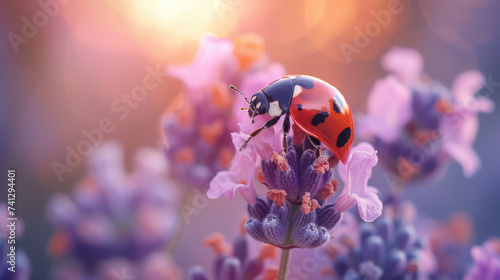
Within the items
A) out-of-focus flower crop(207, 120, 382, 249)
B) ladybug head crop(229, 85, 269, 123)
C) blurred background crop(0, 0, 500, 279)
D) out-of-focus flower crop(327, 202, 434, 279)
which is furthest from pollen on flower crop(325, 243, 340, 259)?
blurred background crop(0, 0, 500, 279)

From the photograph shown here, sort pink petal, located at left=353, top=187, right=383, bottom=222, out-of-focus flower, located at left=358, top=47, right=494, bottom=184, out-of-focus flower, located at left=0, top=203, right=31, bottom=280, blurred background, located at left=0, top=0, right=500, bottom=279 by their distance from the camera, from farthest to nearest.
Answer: blurred background, located at left=0, top=0, right=500, bottom=279, out-of-focus flower, located at left=358, top=47, right=494, bottom=184, out-of-focus flower, located at left=0, top=203, right=31, bottom=280, pink petal, located at left=353, top=187, right=383, bottom=222

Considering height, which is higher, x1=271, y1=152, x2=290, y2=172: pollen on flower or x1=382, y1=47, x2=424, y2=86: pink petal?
x1=271, y1=152, x2=290, y2=172: pollen on flower

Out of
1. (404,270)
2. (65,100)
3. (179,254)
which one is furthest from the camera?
(65,100)

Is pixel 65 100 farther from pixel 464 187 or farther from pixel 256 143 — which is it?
pixel 464 187

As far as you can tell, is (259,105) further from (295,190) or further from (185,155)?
(185,155)

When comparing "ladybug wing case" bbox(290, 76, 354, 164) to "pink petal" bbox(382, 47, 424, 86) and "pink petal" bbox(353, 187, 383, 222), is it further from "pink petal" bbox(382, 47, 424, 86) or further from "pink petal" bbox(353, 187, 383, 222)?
"pink petal" bbox(382, 47, 424, 86)

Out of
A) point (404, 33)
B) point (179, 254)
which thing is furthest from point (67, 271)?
point (404, 33)

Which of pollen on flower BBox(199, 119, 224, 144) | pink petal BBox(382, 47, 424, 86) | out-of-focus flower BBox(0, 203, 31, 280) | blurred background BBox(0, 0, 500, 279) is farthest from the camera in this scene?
blurred background BBox(0, 0, 500, 279)

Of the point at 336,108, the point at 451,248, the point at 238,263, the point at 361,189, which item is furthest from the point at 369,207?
the point at 451,248
